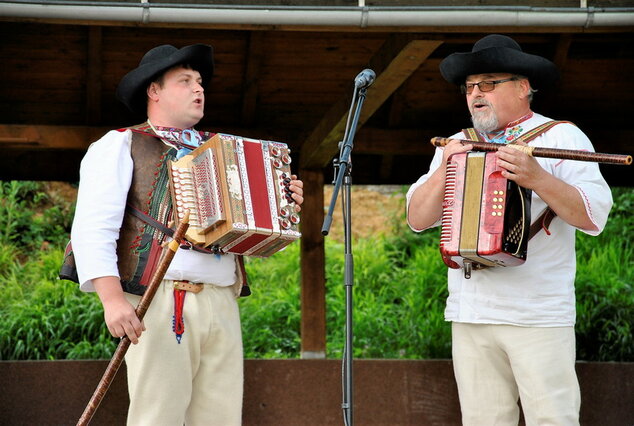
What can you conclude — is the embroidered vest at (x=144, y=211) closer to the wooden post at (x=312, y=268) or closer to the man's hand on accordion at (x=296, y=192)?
the man's hand on accordion at (x=296, y=192)

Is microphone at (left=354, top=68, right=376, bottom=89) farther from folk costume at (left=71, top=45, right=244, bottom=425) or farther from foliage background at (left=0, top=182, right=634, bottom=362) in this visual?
foliage background at (left=0, top=182, right=634, bottom=362)

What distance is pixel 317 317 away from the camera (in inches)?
267

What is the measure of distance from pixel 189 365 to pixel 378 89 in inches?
92.2

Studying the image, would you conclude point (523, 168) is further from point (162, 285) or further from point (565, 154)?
point (162, 285)

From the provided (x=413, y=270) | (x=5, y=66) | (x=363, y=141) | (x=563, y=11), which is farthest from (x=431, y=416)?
(x=413, y=270)

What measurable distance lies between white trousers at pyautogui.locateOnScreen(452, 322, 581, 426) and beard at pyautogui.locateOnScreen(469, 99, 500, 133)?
0.73 meters

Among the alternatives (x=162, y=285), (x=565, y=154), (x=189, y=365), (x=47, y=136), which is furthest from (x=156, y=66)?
(x=47, y=136)

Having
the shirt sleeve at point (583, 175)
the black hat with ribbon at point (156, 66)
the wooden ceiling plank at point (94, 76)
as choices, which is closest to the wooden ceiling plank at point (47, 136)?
the wooden ceiling plank at point (94, 76)

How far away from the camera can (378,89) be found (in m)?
5.28

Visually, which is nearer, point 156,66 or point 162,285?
point 162,285

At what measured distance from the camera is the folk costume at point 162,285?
3.37 meters

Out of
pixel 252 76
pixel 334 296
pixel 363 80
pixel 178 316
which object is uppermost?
→ pixel 252 76

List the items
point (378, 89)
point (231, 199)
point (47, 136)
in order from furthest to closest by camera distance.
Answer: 1. point (47, 136)
2. point (378, 89)
3. point (231, 199)

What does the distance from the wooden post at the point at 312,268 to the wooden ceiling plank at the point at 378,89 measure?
0.18m
